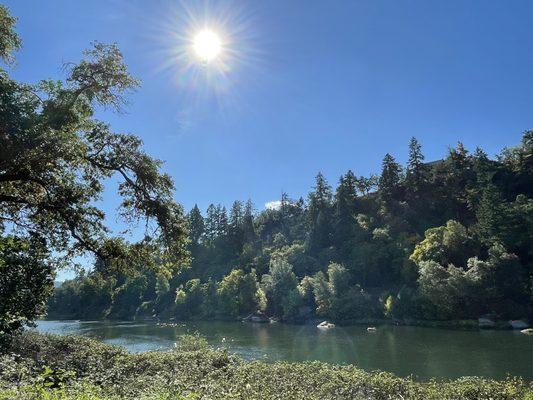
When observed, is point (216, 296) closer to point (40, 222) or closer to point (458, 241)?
point (458, 241)

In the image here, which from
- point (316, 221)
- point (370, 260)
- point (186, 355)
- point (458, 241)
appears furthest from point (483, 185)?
point (186, 355)

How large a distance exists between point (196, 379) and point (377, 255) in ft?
238

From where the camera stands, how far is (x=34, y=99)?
11734 millimetres

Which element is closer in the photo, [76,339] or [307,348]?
[76,339]

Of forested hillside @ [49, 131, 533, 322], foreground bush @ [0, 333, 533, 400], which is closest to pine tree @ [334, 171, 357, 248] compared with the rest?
forested hillside @ [49, 131, 533, 322]

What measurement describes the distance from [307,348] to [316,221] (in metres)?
64.1

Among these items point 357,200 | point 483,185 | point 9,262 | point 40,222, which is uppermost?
point 357,200

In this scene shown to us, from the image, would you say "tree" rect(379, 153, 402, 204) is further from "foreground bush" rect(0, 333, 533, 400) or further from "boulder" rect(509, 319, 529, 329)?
"foreground bush" rect(0, 333, 533, 400)

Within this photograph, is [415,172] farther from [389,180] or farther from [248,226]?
[248,226]

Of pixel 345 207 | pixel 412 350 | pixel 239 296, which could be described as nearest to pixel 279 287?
pixel 239 296

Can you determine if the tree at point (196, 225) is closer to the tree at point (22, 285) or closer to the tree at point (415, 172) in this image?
the tree at point (415, 172)

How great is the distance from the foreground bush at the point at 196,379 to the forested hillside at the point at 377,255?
66.4ft

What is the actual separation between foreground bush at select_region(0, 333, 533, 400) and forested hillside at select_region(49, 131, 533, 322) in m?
20.2

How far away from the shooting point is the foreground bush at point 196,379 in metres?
9.39
